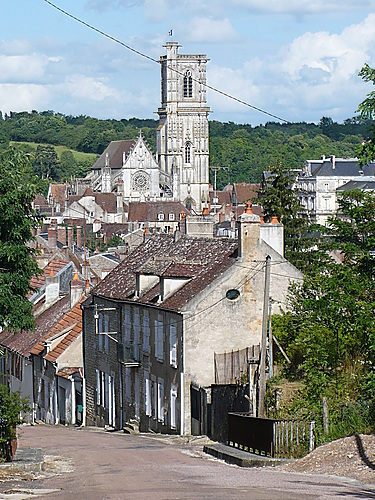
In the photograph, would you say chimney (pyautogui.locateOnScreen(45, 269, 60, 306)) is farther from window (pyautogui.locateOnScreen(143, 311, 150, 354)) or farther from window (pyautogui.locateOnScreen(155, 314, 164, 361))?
window (pyautogui.locateOnScreen(155, 314, 164, 361))

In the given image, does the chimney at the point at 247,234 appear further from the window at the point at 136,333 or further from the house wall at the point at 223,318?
the window at the point at 136,333

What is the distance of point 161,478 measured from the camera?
19.0 meters

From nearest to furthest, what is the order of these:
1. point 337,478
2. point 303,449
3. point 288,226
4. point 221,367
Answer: point 337,478, point 303,449, point 221,367, point 288,226

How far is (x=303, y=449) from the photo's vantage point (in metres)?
22.4

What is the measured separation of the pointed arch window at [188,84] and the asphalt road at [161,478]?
6712 inches

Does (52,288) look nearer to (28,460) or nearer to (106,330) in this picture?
(106,330)

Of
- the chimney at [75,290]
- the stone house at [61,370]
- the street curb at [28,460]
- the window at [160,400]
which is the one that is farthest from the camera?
the chimney at [75,290]

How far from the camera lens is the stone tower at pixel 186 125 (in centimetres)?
19312

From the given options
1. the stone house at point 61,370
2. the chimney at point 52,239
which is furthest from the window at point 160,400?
the chimney at point 52,239

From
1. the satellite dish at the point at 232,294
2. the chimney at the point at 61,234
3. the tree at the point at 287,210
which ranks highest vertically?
the chimney at the point at 61,234

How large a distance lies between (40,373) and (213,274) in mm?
13099

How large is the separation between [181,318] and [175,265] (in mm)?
3412

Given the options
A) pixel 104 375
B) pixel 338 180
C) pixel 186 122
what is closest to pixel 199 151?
pixel 186 122

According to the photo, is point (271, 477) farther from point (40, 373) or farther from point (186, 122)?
point (186, 122)
